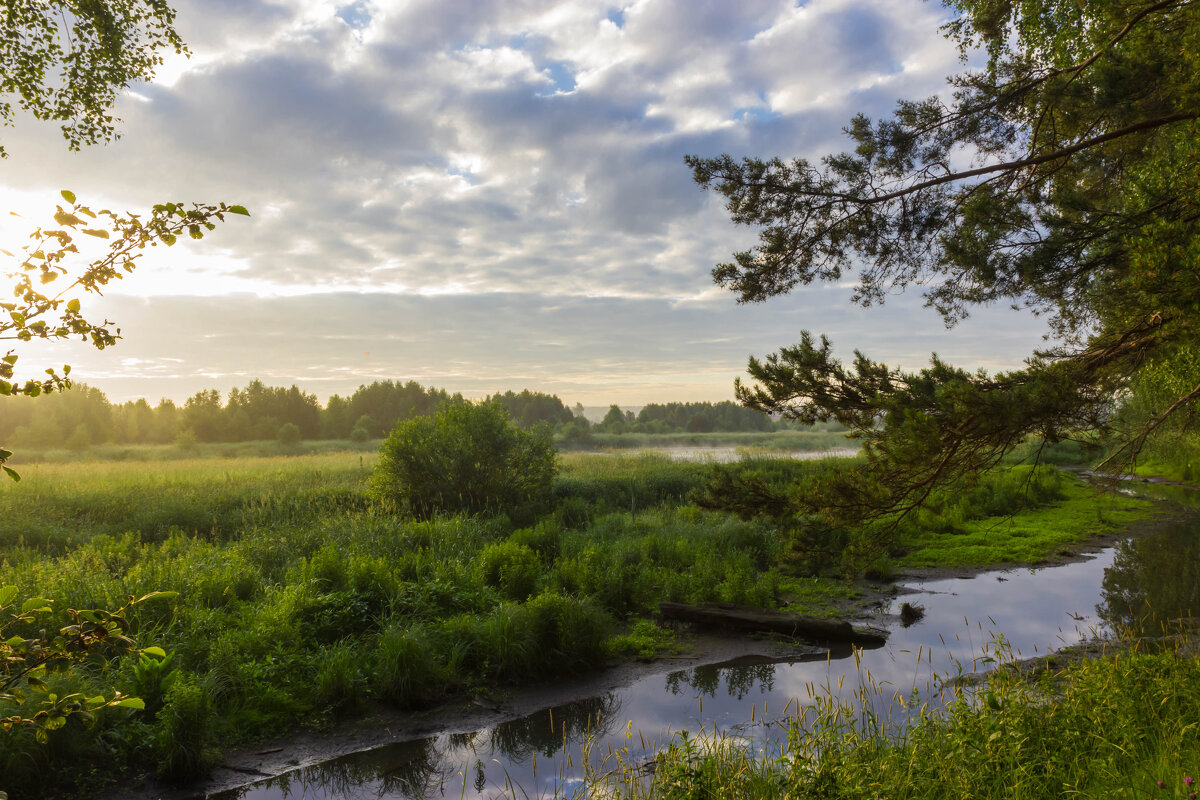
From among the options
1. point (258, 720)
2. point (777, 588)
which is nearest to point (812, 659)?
point (777, 588)

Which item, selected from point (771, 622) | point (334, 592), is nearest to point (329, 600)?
point (334, 592)

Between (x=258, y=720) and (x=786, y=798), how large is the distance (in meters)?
5.00

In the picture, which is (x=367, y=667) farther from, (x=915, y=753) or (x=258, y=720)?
(x=915, y=753)

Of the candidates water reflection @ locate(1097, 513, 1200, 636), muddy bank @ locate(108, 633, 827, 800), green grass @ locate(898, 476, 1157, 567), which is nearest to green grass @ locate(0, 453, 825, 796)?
muddy bank @ locate(108, 633, 827, 800)

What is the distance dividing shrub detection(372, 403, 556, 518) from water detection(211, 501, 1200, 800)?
30.0 feet

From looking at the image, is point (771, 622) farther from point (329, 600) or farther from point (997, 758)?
point (329, 600)

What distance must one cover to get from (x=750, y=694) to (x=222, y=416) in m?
61.2

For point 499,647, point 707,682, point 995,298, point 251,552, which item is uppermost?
point 995,298

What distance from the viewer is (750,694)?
23.5ft

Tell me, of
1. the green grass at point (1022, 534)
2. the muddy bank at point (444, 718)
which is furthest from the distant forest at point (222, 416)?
the muddy bank at point (444, 718)

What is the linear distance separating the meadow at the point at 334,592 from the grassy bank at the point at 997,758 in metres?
2.25

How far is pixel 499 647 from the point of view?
25.0 feet

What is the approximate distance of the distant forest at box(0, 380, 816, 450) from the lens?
48.8m

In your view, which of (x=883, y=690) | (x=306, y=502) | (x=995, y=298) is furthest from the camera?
(x=306, y=502)
